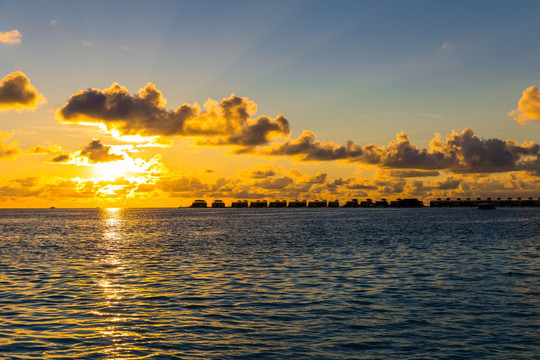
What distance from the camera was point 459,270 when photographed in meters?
48.2

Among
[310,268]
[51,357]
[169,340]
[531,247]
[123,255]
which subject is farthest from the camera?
[531,247]

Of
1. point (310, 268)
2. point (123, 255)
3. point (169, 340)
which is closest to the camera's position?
point (169, 340)

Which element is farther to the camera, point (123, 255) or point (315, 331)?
point (123, 255)

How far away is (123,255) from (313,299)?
137 ft

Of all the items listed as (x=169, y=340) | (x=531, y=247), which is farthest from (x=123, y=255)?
(x=531, y=247)

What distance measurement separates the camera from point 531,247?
2876 inches

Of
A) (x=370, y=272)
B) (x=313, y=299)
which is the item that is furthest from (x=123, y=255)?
(x=313, y=299)

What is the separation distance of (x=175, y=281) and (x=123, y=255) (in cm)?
2853

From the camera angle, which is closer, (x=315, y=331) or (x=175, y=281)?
(x=315, y=331)

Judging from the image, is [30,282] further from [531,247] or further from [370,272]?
[531,247]

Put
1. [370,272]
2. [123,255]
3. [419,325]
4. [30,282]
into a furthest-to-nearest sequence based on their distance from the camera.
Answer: [123,255], [370,272], [30,282], [419,325]

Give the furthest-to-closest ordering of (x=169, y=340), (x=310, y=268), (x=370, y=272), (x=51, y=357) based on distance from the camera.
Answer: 1. (x=310, y=268)
2. (x=370, y=272)
3. (x=169, y=340)
4. (x=51, y=357)

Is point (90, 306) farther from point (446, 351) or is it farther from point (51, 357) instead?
point (446, 351)

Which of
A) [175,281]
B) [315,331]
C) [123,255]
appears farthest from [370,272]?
[123,255]
